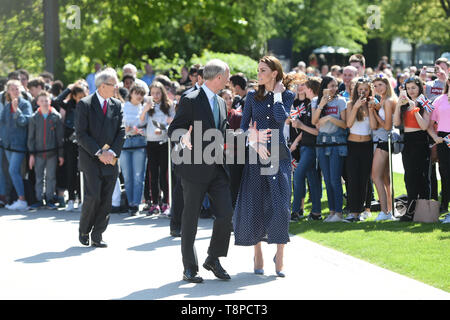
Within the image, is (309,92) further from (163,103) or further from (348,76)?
(163,103)

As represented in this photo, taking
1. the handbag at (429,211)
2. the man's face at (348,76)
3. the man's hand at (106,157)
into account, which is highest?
the man's face at (348,76)

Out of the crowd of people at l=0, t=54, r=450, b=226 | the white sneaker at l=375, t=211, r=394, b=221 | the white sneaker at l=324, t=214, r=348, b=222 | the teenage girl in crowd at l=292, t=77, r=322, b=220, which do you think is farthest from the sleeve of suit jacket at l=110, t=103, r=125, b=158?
the white sneaker at l=375, t=211, r=394, b=221

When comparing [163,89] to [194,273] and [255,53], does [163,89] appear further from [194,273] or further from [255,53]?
[255,53]

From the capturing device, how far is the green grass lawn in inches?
350

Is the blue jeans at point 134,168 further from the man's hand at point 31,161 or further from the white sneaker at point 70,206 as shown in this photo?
the man's hand at point 31,161

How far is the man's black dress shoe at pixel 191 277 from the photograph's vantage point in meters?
8.42

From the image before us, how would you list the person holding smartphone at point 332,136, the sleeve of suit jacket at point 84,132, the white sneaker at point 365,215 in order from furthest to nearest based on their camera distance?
the white sneaker at point 365,215 → the person holding smartphone at point 332,136 → the sleeve of suit jacket at point 84,132

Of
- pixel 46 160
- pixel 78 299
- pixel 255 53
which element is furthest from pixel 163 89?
pixel 255 53

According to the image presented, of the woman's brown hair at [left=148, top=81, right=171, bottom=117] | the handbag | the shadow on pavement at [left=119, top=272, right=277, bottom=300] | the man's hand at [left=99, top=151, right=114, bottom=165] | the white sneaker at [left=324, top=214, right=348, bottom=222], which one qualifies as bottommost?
the shadow on pavement at [left=119, top=272, right=277, bottom=300]

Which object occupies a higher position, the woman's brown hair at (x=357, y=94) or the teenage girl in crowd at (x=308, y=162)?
the woman's brown hair at (x=357, y=94)

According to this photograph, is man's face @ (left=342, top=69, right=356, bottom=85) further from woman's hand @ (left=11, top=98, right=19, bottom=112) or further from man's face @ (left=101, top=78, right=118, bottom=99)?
woman's hand @ (left=11, top=98, right=19, bottom=112)

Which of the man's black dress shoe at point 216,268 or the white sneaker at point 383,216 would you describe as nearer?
the man's black dress shoe at point 216,268

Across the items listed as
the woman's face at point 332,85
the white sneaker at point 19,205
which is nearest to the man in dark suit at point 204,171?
the woman's face at point 332,85

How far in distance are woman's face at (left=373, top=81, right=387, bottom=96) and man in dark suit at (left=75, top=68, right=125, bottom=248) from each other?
3977mm
